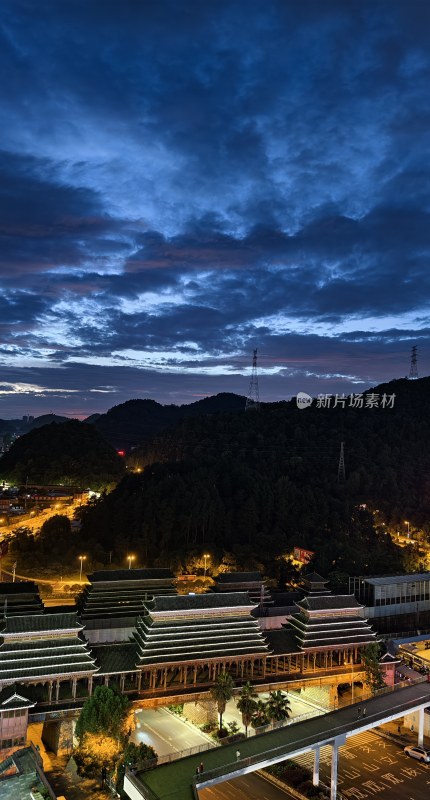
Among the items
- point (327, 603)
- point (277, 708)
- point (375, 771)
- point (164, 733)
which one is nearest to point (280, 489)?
point (327, 603)

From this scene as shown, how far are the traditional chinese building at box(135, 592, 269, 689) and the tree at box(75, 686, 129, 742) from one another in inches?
204

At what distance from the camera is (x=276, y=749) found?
2650 cm

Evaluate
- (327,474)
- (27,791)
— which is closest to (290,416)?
(327,474)

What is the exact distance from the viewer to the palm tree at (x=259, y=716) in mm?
33562

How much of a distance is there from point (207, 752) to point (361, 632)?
61.8 feet

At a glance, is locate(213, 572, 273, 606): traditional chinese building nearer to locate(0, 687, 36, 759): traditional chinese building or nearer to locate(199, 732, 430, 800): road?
locate(199, 732, 430, 800): road

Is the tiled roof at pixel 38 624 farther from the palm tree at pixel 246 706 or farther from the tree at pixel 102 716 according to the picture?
the palm tree at pixel 246 706

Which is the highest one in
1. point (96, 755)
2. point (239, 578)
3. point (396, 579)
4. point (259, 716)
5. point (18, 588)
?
point (239, 578)

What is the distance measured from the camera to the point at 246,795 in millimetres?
28500

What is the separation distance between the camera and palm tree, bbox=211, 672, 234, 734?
34.1 meters

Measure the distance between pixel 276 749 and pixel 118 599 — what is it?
67.1 ft

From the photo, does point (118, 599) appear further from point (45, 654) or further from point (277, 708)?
point (277, 708)

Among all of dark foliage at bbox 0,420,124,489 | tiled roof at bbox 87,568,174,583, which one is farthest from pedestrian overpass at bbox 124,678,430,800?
dark foliage at bbox 0,420,124,489

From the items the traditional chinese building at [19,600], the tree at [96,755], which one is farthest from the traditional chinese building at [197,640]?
the traditional chinese building at [19,600]
